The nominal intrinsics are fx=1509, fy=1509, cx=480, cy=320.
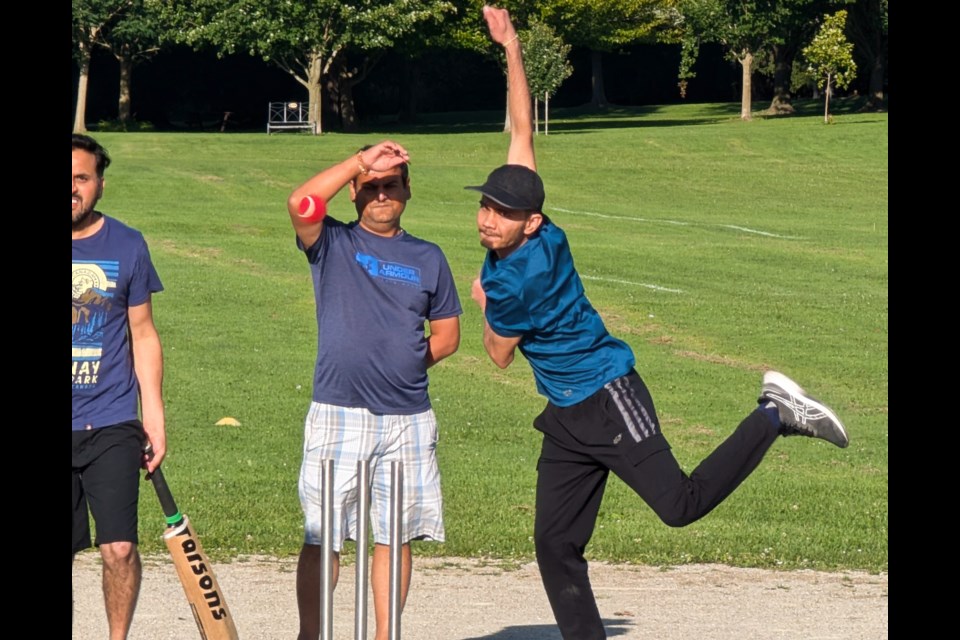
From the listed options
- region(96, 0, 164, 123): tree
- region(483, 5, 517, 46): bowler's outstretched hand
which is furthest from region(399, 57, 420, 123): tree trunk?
region(483, 5, 517, 46): bowler's outstretched hand

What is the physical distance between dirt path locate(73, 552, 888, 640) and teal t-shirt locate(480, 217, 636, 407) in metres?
1.54

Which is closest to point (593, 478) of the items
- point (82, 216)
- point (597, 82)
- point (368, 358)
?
point (368, 358)

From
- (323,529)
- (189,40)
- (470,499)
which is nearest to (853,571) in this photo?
(470,499)

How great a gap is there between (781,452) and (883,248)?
15.5m

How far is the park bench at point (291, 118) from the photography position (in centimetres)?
5679

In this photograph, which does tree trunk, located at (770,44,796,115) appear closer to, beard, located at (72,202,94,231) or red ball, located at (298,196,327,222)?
red ball, located at (298,196,327,222)

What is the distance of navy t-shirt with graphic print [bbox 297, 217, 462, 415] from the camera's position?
20.5 ft

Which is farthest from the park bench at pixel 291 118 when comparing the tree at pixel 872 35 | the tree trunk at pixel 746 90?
the tree at pixel 872 35

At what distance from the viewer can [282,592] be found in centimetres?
791

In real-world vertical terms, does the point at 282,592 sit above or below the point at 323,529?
below

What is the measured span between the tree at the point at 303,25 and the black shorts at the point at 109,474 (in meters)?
49.0

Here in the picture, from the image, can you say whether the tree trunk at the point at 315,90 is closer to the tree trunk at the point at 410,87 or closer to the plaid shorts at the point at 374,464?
the tree trunk at the point at 410,87
